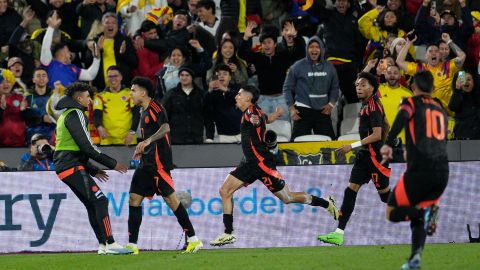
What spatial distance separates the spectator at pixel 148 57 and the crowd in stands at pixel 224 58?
18 millimetres

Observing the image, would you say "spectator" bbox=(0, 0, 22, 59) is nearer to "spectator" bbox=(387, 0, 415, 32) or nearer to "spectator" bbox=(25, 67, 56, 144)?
"spectator" bbox=(25, 67, 56, 144)

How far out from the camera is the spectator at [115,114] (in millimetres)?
17922

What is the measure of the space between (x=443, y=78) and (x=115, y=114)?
558 centimetres

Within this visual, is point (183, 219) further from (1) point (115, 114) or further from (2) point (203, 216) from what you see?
(1) point (115, 114)

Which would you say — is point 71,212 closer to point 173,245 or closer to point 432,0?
point 173,245

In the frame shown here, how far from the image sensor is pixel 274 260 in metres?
12.7

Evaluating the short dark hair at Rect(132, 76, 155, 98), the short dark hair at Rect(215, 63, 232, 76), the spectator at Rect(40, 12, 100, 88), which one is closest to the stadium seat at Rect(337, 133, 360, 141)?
the short dark hair at Rect(215, 63, 232, 76)

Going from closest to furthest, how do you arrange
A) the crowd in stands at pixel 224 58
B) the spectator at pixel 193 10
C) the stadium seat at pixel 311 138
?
1. the stadium seat at pixel 311 138
2. the crowd in stands at pixel 224 58
3. the spectator at pixel 193 10

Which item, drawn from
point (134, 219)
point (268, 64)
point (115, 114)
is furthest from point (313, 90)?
point (134, 219)

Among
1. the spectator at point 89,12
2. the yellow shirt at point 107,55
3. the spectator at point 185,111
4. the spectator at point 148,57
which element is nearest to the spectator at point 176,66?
the spectator at point 185,111

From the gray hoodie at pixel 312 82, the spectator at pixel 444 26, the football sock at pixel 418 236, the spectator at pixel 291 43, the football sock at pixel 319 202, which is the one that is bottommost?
the football sock at pixel 418 236

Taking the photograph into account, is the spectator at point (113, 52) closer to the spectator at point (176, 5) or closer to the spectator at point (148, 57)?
the spectator at point (148, 57)

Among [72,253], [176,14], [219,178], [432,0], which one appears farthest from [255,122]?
[432,0]

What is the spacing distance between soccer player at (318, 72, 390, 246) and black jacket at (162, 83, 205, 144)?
11.9ft
